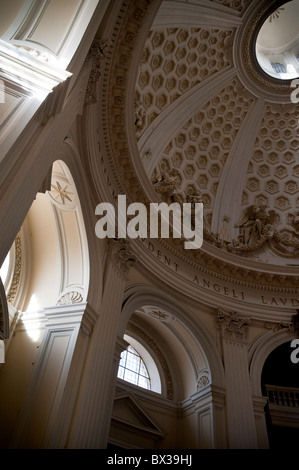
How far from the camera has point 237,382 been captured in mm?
10359

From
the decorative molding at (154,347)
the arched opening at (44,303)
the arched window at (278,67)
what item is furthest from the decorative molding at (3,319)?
the arched window at (278,67)

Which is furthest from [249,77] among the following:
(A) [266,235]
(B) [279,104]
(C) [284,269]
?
(C) [284,269]

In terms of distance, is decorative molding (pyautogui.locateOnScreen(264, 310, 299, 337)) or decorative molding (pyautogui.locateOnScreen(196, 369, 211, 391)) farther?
decorative molding (pyautogui.locateOnScreen(264, 310, 299, 337))

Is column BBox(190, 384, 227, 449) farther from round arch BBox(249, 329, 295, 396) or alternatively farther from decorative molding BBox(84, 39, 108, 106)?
decorative molding BBox(84, 39, 108, 106)

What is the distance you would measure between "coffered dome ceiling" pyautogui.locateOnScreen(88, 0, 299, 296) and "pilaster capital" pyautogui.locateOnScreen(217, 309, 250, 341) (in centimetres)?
190

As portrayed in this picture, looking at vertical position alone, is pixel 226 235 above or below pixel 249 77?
below

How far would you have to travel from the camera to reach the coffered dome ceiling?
1085 cm

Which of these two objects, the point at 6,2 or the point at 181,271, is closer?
the point at 6,2

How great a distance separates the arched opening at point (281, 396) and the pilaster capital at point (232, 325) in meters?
1.62

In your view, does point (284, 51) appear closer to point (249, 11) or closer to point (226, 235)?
point (249, 11)

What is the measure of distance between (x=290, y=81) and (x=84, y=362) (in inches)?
574

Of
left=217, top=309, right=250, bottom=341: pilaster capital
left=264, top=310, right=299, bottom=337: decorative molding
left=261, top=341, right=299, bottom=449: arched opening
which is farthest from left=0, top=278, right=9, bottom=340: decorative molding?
left=264, top=310, right=299, bottom=337: decorative molding

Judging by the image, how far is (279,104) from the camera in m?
16.1

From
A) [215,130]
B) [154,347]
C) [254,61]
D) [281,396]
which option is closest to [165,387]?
[154,347]
